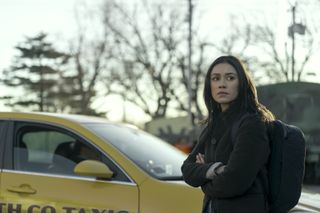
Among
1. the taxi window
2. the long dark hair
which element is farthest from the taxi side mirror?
the long dark hair

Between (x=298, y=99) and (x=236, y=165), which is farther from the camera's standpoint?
(x=298, y=99)

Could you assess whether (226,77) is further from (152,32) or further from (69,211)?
(152,32)

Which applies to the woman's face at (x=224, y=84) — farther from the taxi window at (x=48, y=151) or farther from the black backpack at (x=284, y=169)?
the taxi window at (x=48, y=151)

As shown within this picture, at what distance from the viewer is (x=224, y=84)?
2820 mm

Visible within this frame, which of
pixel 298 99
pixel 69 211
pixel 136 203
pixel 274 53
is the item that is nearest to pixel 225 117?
pixel 136 203

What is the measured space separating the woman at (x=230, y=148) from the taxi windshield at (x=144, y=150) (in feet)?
4.34

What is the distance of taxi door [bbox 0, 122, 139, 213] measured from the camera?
400cm

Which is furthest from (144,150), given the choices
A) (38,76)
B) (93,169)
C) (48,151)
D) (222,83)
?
(38,76)

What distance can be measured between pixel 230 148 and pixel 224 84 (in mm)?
307

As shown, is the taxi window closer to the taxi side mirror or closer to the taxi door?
the taxi door

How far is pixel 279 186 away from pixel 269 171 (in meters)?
0.08

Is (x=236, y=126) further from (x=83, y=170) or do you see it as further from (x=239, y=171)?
(x=83, y=170)

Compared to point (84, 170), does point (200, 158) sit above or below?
above

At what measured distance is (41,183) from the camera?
423cm
